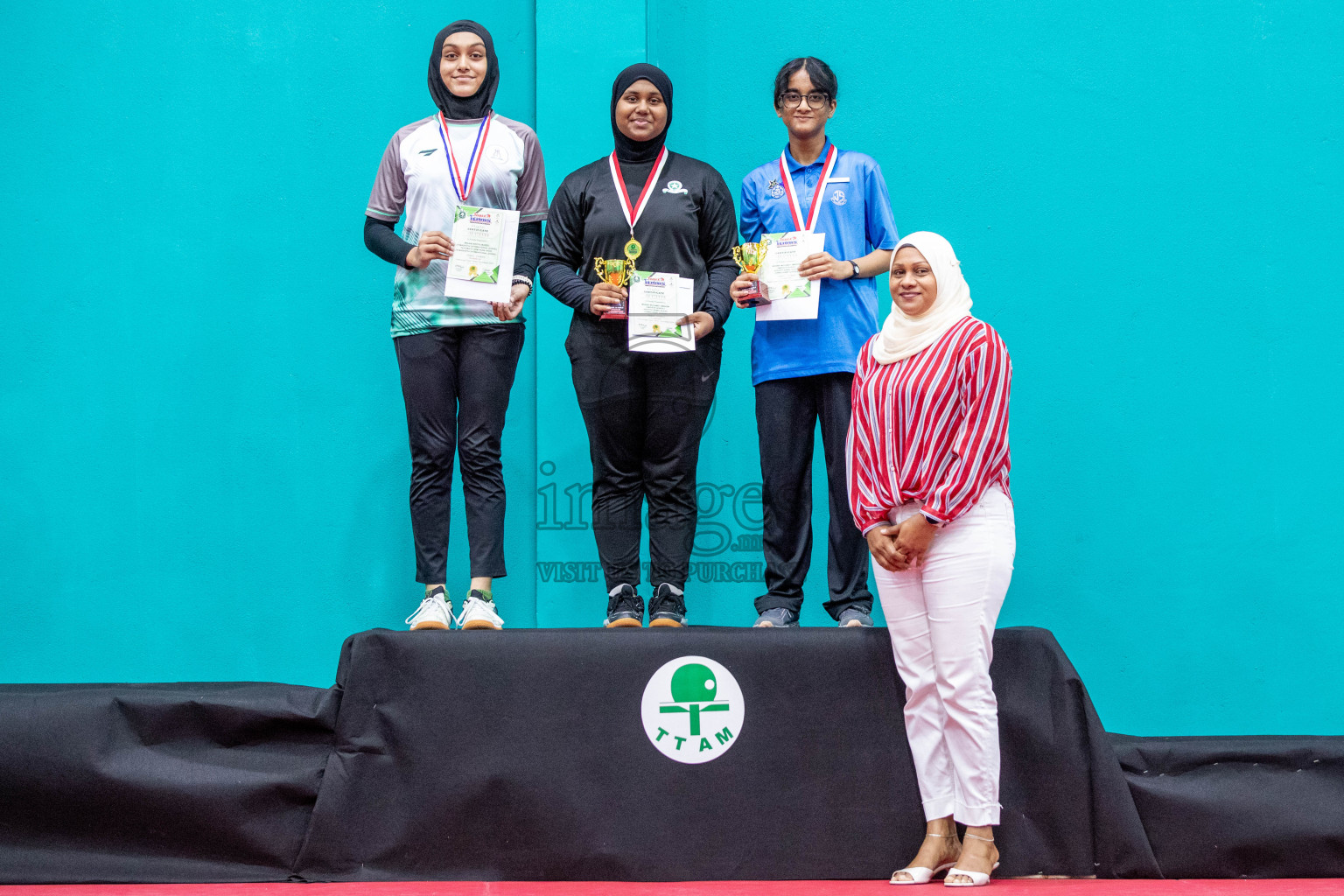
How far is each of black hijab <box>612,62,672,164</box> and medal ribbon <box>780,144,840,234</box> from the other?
0.34 metres

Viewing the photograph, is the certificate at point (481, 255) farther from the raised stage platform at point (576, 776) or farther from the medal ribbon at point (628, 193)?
the raised stage platform at point (576, 776)

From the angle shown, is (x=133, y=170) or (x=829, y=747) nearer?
(x=829, y=747)

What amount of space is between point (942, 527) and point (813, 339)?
686mm

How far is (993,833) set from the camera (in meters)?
2.20

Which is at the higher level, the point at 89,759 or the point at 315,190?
the point at 315,190

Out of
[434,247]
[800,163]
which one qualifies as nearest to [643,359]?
[434,247]

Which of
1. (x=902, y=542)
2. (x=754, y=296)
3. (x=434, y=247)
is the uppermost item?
(x=434, y=247)

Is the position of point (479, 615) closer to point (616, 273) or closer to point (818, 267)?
point (616, 273)

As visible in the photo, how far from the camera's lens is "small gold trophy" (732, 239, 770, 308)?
2594mm

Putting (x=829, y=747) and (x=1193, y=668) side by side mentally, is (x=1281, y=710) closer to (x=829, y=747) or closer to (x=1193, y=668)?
(x=1193, y=668)

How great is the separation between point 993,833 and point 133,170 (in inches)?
131

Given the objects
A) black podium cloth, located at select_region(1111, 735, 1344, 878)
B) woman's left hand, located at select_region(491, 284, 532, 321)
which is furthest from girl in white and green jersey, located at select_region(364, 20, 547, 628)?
black podium cloth, located at select_region(1111, 735, 1344, 878)

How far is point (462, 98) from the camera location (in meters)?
2.69

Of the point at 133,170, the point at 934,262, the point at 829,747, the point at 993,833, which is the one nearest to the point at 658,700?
the point at 829,747
